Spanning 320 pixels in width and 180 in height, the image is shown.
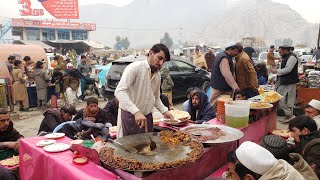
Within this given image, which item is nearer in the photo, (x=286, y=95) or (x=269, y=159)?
(x=269, y=159)

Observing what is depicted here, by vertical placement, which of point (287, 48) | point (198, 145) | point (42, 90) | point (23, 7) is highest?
point (23, 7)

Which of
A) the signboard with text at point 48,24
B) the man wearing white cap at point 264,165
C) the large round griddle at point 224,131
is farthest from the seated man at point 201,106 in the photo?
the signboard with text at point 48,24

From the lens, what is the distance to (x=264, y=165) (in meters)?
1.64

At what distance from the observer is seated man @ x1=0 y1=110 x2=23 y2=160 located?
334 cm

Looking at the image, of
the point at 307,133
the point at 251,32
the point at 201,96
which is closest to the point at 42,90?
the point at 201,96

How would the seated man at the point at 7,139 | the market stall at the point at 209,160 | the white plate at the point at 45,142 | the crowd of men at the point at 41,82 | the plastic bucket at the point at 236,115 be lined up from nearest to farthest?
the market stall at the point at 209,160 < the white plate at the point at 45,142 < the plastic bucket at the point at 236,115 < the seated man at the point at 7,139 < the crowd of men at the point at 41,82

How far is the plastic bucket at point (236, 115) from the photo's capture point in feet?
9.55

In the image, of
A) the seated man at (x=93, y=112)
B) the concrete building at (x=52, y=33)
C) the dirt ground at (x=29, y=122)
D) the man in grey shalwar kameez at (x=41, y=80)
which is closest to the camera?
the seated man at (x=93, y=112)

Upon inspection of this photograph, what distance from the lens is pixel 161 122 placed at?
323cm

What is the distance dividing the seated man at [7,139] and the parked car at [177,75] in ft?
15.1

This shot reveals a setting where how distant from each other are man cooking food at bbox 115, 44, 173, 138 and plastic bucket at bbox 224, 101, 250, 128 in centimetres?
84

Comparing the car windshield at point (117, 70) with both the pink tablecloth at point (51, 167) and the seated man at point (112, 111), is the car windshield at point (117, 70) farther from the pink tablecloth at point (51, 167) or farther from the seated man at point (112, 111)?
the pink tablecloth at point (51, 167)

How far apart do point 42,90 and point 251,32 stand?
455 feet

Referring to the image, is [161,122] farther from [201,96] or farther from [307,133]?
[307,133]
